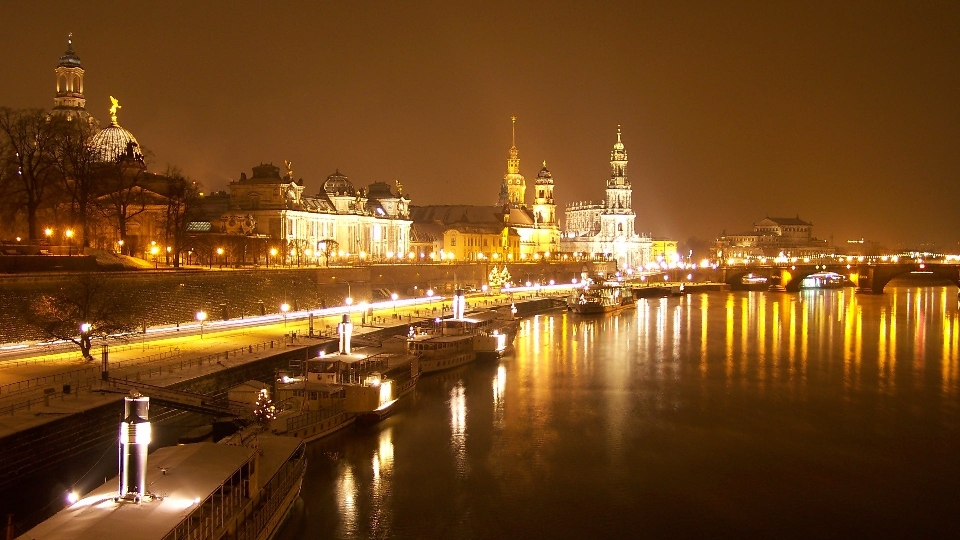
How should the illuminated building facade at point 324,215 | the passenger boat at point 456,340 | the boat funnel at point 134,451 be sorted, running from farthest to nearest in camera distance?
the illuminated building facade at point 324,215 < the passenger boat at point 456,340 < the boat funnel at point 134,451

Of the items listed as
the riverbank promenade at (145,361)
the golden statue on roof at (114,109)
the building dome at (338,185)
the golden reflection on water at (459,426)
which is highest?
the golden statue on roof at (114,109)

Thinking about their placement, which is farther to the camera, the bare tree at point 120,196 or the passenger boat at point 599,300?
the passenger boat at point 599,300

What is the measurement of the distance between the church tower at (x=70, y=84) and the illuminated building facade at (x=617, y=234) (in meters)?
92.9

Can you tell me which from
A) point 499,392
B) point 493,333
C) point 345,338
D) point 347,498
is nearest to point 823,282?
point 493,333

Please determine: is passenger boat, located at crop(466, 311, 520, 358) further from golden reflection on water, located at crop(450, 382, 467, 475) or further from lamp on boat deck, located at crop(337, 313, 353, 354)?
lamp on boat deck, located at crop(337, 313, 353, 354)

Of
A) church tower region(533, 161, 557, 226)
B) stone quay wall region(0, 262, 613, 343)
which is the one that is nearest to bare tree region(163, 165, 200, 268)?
stone quay wall region(0, 262, 613, 343)

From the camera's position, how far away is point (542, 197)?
14988 centimetres

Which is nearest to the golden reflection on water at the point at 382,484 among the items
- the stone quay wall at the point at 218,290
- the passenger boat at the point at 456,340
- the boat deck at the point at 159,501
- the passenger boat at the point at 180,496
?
the passenger boat at the point at 180,496

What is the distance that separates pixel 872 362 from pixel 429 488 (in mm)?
35823

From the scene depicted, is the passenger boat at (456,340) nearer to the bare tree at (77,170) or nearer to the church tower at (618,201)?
the bare tree at (77,170)

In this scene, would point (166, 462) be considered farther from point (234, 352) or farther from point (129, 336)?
point (129, 336)

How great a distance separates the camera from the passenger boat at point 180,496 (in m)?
15.1

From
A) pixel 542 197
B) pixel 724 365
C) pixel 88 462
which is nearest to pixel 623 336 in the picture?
pixel 724 365

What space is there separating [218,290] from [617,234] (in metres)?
112
